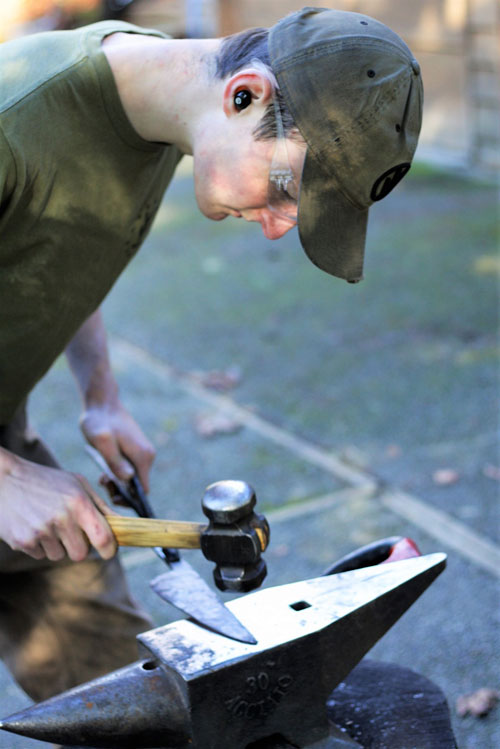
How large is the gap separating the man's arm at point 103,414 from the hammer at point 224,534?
21.4 inches

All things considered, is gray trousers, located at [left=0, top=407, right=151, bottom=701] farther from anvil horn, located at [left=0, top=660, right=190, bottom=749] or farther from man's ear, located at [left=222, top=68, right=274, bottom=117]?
man's ear, located at [left=222, top=68, right=274, bottom=117]

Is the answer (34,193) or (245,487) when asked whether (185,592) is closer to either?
(245,487)

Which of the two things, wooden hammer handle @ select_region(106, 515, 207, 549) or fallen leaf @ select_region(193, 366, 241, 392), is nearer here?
wooden hammer handle @ select_region(106, 515, 207, 549)

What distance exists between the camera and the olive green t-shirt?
1995 mm

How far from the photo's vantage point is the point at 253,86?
1.94 m

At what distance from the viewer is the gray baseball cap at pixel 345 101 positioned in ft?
6.18

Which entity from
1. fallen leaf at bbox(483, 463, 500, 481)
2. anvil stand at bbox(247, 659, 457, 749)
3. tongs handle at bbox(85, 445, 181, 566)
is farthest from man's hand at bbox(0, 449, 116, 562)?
fallen leaf at bbox(483, 463, 500, 481)

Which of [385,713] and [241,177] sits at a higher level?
[241,177]

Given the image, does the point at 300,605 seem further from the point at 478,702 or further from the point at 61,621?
the point at 478,702

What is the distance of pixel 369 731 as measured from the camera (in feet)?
7.18

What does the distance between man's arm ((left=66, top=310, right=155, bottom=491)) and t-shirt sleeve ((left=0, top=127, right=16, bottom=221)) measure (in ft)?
2.66

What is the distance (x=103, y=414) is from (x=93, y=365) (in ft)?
0.48

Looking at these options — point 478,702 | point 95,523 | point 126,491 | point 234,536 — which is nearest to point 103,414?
point 126,491

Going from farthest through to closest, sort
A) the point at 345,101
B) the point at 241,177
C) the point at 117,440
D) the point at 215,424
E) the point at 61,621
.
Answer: the point at 215,424
the point at 117,440
the point at 61,621
the point at 241,177
the point at 345,101
